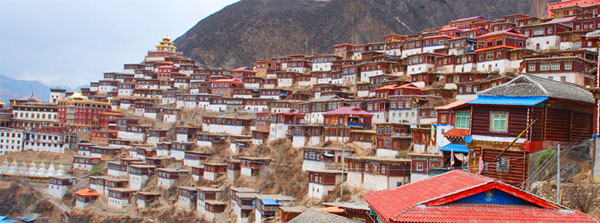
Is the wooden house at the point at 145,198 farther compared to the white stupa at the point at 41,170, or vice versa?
the white stupa at the point at 41,170

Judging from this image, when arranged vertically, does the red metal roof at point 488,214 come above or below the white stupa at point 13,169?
above

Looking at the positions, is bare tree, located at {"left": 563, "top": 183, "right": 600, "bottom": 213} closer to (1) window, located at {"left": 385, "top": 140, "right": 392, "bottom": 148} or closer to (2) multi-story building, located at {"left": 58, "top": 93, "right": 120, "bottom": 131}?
(1) window, located at {"left": 385, "top": 140, "right": 392, "bottom": 148}

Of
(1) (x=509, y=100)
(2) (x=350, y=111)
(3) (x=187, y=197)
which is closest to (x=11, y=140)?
(3) (x=187, y=197)

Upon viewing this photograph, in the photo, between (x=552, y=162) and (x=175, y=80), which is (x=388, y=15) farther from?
(x=552, y=162)

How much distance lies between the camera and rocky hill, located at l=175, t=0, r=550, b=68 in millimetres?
149875

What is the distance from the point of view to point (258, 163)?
61812 millimetres

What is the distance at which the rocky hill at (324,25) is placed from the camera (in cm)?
14988

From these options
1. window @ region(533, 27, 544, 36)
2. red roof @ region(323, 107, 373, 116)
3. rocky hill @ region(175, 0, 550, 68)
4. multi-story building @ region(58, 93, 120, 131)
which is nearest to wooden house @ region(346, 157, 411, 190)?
red roof @ region(323, 107, 373, 116)

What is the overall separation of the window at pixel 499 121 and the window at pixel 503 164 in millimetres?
1143

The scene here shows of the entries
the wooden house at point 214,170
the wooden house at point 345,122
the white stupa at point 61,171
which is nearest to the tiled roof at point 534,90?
the wooden house at point 345,122

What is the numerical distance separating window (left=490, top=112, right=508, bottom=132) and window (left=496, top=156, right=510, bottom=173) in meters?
1.14

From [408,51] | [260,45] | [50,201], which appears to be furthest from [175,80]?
[260,45]

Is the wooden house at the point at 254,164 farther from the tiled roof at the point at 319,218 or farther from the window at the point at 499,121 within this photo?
the window at the point at 499,121

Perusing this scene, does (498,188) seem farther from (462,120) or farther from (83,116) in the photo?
(83,116)
